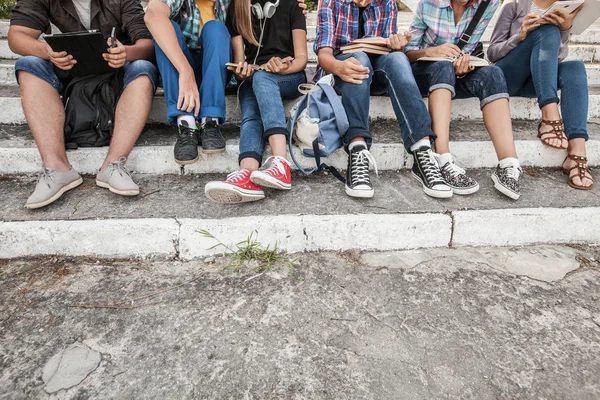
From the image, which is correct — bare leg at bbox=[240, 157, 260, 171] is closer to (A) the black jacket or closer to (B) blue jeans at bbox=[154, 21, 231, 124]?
(B) blue jeans at bbox=[154, 21, 231, 124]

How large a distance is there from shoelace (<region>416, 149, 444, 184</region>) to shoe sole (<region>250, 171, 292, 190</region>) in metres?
0.95

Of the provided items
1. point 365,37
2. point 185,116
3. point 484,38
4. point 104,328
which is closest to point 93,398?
point 104,328

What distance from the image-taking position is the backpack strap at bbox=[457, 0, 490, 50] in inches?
109

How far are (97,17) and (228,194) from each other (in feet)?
5.65

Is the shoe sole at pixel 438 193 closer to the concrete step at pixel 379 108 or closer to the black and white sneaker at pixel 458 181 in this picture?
the black and white sneaker at pixel 458 181

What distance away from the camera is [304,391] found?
54.3 inches

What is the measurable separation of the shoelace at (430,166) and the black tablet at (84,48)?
2199 mm

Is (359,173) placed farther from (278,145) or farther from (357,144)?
(278,145)

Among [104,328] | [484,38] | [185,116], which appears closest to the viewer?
[104,328]

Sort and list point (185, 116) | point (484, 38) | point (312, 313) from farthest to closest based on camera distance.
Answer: point (484, 38)
point (185, 116)
point (312, 313)

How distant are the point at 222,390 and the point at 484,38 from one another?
5.38m

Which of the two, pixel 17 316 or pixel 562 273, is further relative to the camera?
pixel 562 273

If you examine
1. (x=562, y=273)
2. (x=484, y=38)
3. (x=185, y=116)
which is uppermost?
(x=484, y=38)

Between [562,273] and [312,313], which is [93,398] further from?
[562,273]
